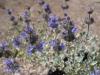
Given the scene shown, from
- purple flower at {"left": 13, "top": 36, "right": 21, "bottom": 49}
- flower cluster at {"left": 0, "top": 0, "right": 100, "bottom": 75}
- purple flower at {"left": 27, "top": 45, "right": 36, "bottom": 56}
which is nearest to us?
flower cluster at {"left": 0, "top": 0, "right": 100, "bottom": 75}

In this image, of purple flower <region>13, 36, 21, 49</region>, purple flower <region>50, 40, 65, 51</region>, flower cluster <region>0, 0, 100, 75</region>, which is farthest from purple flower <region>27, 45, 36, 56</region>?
purple flower <region>13, 36, 21, 49</region>

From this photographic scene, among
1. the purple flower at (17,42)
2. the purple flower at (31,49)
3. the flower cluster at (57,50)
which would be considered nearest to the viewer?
the flower cluster at (57,50)

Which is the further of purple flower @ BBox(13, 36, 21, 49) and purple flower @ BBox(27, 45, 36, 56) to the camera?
purple flower @ BBox(13, 36, 21, 49)

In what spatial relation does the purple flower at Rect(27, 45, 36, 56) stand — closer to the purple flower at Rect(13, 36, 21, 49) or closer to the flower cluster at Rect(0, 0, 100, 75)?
the flower cluster at Rect(0, 0, 100, 75)

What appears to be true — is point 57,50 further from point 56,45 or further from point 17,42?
point 17,42

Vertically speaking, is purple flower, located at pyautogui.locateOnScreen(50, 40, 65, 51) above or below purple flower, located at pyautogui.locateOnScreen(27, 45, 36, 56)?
above

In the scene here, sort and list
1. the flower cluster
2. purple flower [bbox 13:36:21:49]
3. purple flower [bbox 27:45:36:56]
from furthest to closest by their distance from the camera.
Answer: purple flower [bbox 13:36:21:49] → purple flower [bbox 27:45:36:56] → the flower cluster

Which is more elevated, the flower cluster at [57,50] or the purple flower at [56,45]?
the purple flower at [56,45]

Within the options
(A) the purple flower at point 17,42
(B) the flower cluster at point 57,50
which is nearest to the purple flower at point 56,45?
(B) the flower cluster at point 57,50

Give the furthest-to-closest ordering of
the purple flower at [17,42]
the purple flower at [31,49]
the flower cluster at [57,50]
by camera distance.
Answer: the purple flower at [17,42] → the purple flower at [31,49] → the flower cluster at [57,50]

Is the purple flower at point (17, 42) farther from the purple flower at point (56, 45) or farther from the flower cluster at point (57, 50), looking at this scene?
the purple flower at point (56, 45)

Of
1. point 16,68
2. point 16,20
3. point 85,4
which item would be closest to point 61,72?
point 16,68

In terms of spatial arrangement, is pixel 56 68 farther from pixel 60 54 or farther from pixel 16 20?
pixel 16 20
